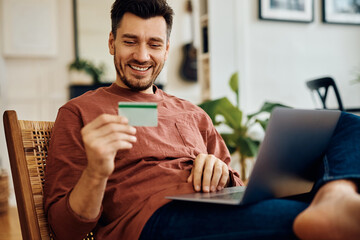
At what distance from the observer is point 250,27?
4.02 meters

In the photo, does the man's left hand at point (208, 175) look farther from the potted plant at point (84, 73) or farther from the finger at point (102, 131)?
the potted plant at point (84, 73)

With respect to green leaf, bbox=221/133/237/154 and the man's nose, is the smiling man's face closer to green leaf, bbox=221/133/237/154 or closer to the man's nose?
the man's nose

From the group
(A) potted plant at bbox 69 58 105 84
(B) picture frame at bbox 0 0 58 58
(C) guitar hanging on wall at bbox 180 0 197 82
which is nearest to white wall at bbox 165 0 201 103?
(C) guitar hanging on wall at bbox 180 0 197 82

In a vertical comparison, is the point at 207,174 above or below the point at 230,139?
above

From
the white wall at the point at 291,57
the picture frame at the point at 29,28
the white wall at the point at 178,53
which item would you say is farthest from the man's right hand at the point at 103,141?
the white wall at the point at 178,53

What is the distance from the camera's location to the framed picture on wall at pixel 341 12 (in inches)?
167

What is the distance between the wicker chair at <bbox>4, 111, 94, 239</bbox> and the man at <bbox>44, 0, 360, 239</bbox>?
5 cm

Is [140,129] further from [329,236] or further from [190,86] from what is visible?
[190,86]

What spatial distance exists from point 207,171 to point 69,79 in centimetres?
443

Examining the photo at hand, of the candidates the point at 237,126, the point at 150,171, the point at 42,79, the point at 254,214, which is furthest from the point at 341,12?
the point at 254,214

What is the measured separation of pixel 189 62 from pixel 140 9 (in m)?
4.46

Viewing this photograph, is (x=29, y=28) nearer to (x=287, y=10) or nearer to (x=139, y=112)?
(x=287, y=10)

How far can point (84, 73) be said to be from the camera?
4977 millimetres

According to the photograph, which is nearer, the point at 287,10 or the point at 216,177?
the point at 216,177
